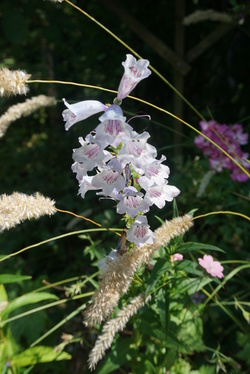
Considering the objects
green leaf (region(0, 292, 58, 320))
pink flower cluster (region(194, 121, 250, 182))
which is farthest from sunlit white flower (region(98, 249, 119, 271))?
pink flower cluster (region(194, 121, 250, 182))

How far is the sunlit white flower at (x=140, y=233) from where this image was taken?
1.24 meters

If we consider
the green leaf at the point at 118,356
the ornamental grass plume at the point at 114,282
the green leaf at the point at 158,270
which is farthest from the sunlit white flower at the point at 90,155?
the green leaf at the point at 118,356

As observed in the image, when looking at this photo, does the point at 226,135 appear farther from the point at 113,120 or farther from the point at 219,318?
the point at 113,120

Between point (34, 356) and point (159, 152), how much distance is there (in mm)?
1889

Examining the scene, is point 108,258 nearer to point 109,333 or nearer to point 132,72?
point 109,333

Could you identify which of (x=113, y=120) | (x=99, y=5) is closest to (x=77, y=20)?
(x=99, y=5)

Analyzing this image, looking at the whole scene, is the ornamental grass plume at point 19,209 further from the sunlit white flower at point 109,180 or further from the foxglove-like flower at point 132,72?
the foxglove-like flower at point 132,72

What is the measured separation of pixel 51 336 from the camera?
2.09m

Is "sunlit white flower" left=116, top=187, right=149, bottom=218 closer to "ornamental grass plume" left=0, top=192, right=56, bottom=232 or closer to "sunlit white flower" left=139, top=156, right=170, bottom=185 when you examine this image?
"sunlit white flower" left=139, top=156, right=170, bottom=185

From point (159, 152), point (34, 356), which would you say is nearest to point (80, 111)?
point (34, 356)

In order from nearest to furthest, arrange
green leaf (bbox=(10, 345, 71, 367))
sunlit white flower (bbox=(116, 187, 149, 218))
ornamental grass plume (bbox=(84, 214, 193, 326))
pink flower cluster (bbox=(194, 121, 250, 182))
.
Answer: ornamental grass plume (bbox=(84, 214, 193, 326)) → sunlit white flower (bbox=(116, 187, 149, 218)) → green leaf (bbox=(10, 345, 71, 367)) → pink flower cluster (bbox=(194, 121, 250, 182))

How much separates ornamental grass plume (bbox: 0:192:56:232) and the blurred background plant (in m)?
0.44

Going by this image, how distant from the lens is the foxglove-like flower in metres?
1.16

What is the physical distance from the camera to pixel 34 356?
1.74 meters
